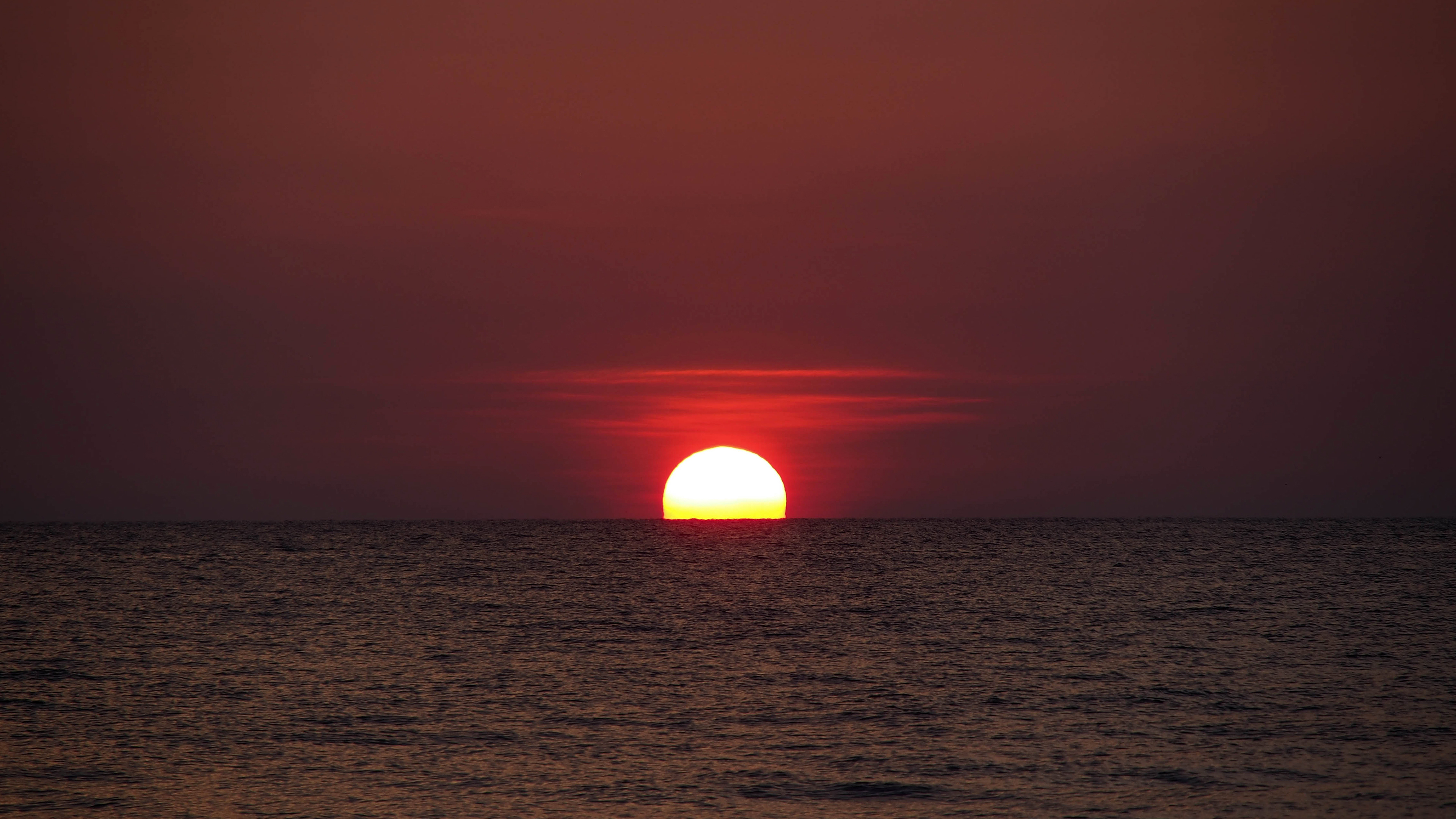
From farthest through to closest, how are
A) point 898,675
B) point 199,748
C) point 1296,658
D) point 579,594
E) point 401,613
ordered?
point 579,594
point 401,613
point 1296,658
point 898,675
point 199,748

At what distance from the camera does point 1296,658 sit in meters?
43.9

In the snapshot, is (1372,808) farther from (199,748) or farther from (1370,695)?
(199,748)

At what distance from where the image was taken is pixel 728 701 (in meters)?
34.2

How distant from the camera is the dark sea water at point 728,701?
24031 mm

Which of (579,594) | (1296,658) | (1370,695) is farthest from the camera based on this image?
(579,594)

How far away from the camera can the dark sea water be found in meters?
24.0

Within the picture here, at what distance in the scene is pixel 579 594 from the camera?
74.4 m

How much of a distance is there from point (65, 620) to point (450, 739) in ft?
125

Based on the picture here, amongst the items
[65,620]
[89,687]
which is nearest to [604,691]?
[89,687]

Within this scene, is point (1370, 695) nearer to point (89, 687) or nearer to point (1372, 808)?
point (1372, 808)

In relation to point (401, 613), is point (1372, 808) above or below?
below

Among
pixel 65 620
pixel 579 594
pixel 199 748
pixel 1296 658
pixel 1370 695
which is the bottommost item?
pixel 199 748

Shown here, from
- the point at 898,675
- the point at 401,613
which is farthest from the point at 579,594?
the point at 898,675

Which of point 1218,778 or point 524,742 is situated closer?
point 1218,778
